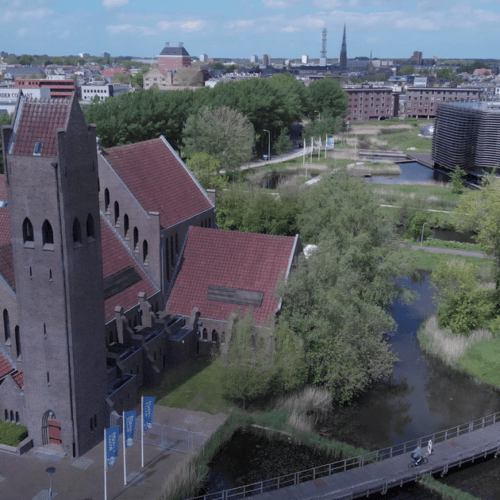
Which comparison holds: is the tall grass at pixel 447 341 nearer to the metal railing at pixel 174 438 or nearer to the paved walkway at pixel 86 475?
the metal railing at pixel 174 438

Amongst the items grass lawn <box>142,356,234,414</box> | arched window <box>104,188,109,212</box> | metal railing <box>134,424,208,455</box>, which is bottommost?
metal railing <box>134,424,208,455</box>

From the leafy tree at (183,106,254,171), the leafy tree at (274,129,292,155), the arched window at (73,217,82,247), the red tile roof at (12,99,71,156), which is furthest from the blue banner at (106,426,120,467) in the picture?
the leafy tree at (274,129,292,155)

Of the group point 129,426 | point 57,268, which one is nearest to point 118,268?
point 57,268

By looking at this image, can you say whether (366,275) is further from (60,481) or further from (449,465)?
(60,481)

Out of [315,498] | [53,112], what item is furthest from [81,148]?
[315,498]

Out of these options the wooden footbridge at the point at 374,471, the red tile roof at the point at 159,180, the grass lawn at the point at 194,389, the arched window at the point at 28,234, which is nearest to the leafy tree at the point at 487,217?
the wooden footbridge at the point at 374,471

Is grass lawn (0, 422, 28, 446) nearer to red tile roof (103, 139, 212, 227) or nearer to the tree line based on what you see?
red tile roof (103, 139, 212, 227)

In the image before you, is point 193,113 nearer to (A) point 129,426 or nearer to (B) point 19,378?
(B) point 19,378
